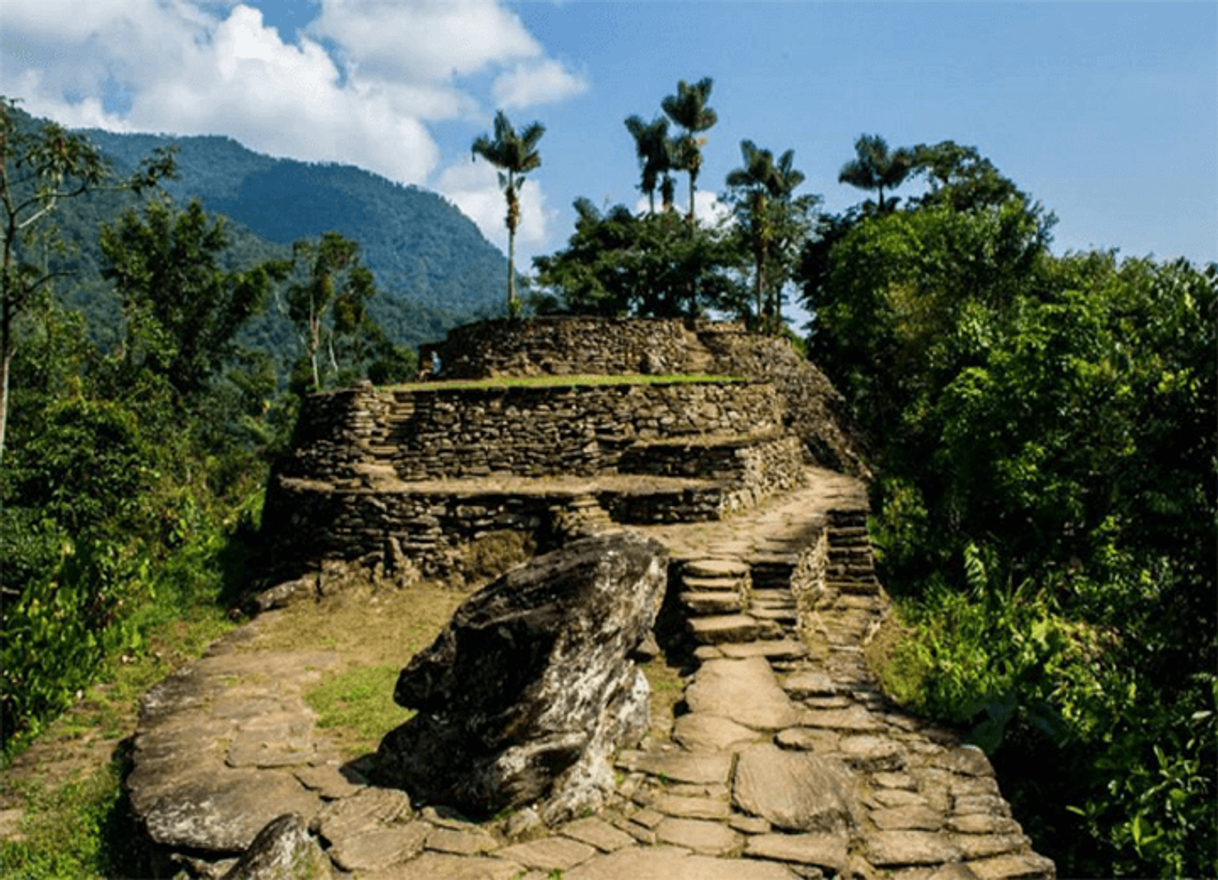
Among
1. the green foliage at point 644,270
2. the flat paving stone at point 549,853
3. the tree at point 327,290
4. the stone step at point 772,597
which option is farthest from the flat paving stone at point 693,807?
the tree at point 327,290

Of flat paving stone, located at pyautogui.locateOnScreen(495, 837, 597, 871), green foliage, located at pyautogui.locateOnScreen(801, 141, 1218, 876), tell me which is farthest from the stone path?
green foliage, located at pyautogui.locateOnScreen(801, 141, 1218, 876)

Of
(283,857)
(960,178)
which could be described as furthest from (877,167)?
(283,857)

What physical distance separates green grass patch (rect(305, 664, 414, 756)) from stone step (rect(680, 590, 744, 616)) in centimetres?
265

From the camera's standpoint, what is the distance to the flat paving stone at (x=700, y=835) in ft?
Result: 12.4

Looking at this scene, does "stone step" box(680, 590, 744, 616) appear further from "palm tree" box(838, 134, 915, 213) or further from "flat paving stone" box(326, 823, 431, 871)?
"palm tree" box(838, 134, 915, 213)

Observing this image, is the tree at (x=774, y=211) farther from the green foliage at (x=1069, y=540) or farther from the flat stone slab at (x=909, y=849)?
the flat stone slab at (x=909, y=849)

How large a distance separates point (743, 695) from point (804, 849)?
2.00m

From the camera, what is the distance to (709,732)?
5152 millimetres

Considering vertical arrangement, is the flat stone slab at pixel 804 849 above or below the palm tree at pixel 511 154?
below

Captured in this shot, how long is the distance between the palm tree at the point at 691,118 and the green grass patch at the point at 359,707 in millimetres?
28905

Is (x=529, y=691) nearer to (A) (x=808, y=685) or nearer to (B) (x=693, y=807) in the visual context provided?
(B) (x=693, y=807)

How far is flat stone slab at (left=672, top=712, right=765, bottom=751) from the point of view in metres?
4.98

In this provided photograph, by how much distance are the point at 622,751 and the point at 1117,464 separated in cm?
374

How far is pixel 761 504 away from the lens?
39.3 ft
